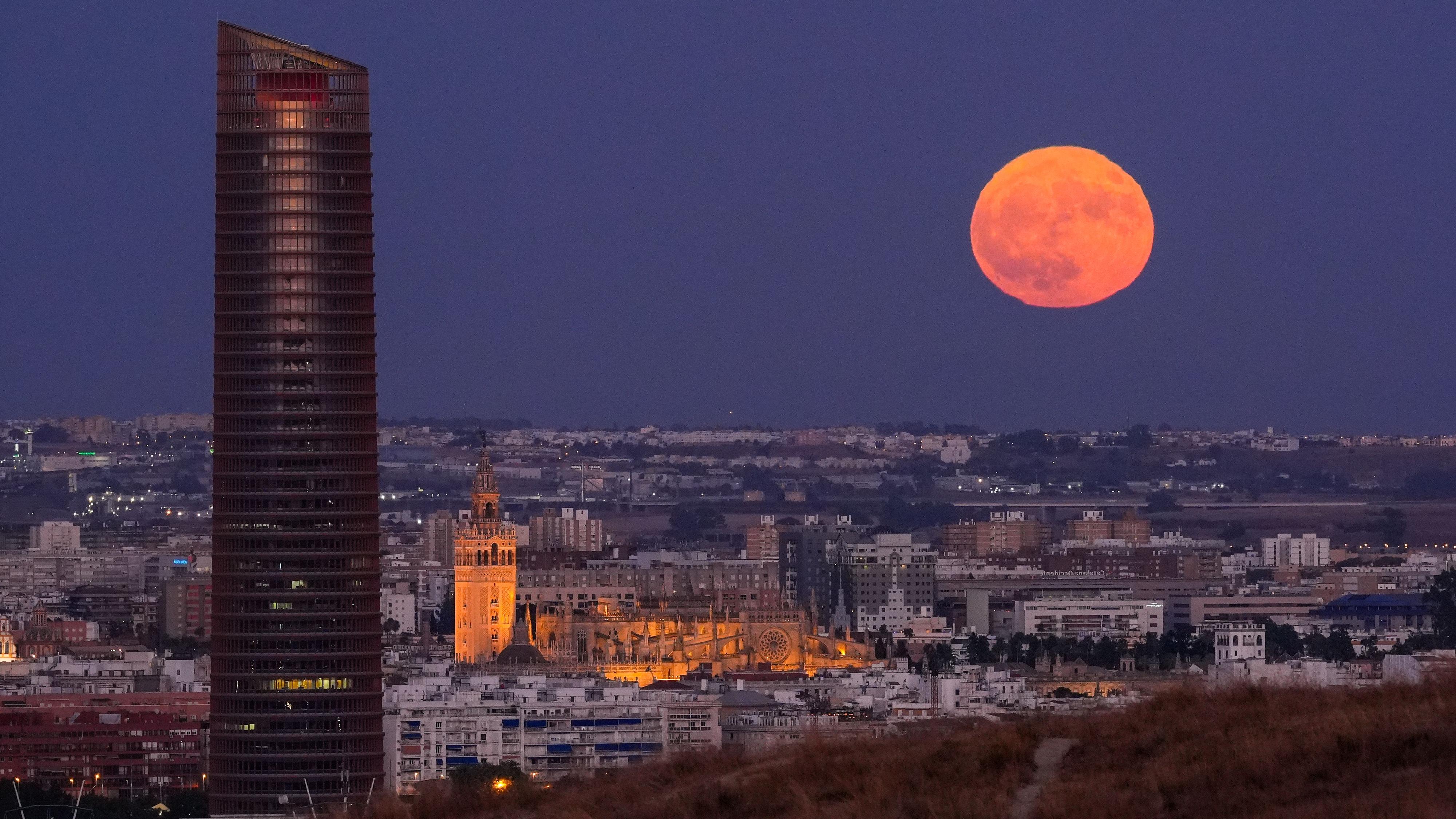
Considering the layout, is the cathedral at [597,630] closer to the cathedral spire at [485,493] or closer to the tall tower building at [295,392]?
the cathedral spire at [485,493]

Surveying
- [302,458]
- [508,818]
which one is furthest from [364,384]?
[508,818]

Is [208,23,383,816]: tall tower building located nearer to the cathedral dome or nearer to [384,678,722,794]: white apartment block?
[384,678,722,794]: white apartment block

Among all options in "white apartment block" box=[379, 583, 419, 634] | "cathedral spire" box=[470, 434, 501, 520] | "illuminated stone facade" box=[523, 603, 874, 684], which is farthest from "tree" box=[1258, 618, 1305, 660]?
"white apartment block" box=[379, 583, 419, 634]

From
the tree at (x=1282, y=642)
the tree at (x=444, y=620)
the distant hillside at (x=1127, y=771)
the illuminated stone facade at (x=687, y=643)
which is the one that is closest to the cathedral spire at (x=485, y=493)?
the illuminated stone facade at (x=687, y=643)

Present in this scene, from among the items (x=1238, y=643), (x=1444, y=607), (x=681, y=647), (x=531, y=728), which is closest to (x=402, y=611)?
(x=681, y=647)

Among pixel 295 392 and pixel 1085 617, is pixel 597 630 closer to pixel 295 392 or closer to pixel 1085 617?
pixel 1085 617

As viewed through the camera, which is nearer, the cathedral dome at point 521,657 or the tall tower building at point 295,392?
the tall tower building at point 295,392

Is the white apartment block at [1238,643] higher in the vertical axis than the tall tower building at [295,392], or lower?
lower
